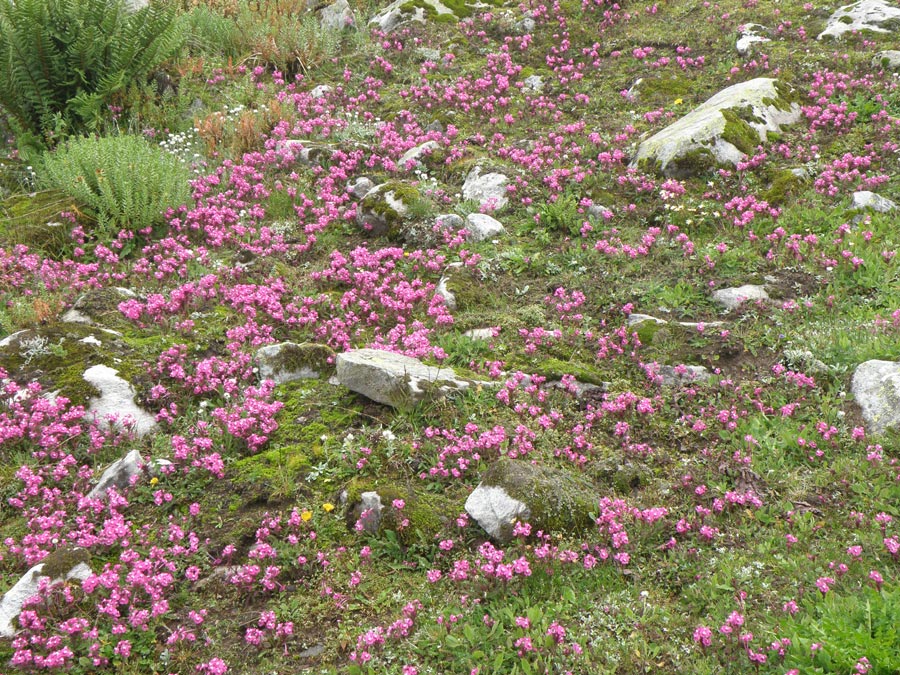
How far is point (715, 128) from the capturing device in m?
10.3

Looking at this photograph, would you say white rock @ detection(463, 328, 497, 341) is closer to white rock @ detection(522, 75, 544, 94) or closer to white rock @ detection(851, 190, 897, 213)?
white rock @ detection(851, 190, 897, 213)

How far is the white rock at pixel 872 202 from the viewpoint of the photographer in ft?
29.2

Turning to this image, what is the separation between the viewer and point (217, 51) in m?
14.9

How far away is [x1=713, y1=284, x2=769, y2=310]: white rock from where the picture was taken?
7918 mm

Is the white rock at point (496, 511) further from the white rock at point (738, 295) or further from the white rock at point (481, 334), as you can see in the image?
the white rock at point (738, 295)

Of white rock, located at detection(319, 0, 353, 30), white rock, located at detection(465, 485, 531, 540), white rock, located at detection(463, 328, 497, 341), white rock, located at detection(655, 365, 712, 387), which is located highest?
white rock, located at detection(319, 0, 353, 30)

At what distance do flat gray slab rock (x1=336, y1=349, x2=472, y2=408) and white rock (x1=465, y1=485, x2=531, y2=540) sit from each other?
4.53ft

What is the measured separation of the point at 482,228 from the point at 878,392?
5.38 meters

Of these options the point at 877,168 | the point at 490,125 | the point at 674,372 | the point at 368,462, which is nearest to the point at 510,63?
the point at 490,125

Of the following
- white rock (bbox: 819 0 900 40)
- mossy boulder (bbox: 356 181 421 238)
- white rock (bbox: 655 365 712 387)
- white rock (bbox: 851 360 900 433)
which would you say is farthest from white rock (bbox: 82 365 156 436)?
white rock (bbox: 819 0 900 40)

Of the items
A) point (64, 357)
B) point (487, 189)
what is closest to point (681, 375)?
point (487, 189)

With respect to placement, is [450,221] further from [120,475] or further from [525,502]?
[120,475]

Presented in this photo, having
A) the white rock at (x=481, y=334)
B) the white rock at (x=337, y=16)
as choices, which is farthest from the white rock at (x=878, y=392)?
the white rock at (x=337, y=16)

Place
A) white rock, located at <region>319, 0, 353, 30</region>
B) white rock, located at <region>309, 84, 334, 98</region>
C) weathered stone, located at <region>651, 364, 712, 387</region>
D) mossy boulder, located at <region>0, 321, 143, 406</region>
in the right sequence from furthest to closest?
white rock, located at <region>319, 0, 353, 30</region> → white rock, located at <region>309, 84, 334, 98</region> → weathered stone, located at <region>651, 364, 712, 387</region> → mossy boulder, located at <region>0, 321, 143, 406</region>
